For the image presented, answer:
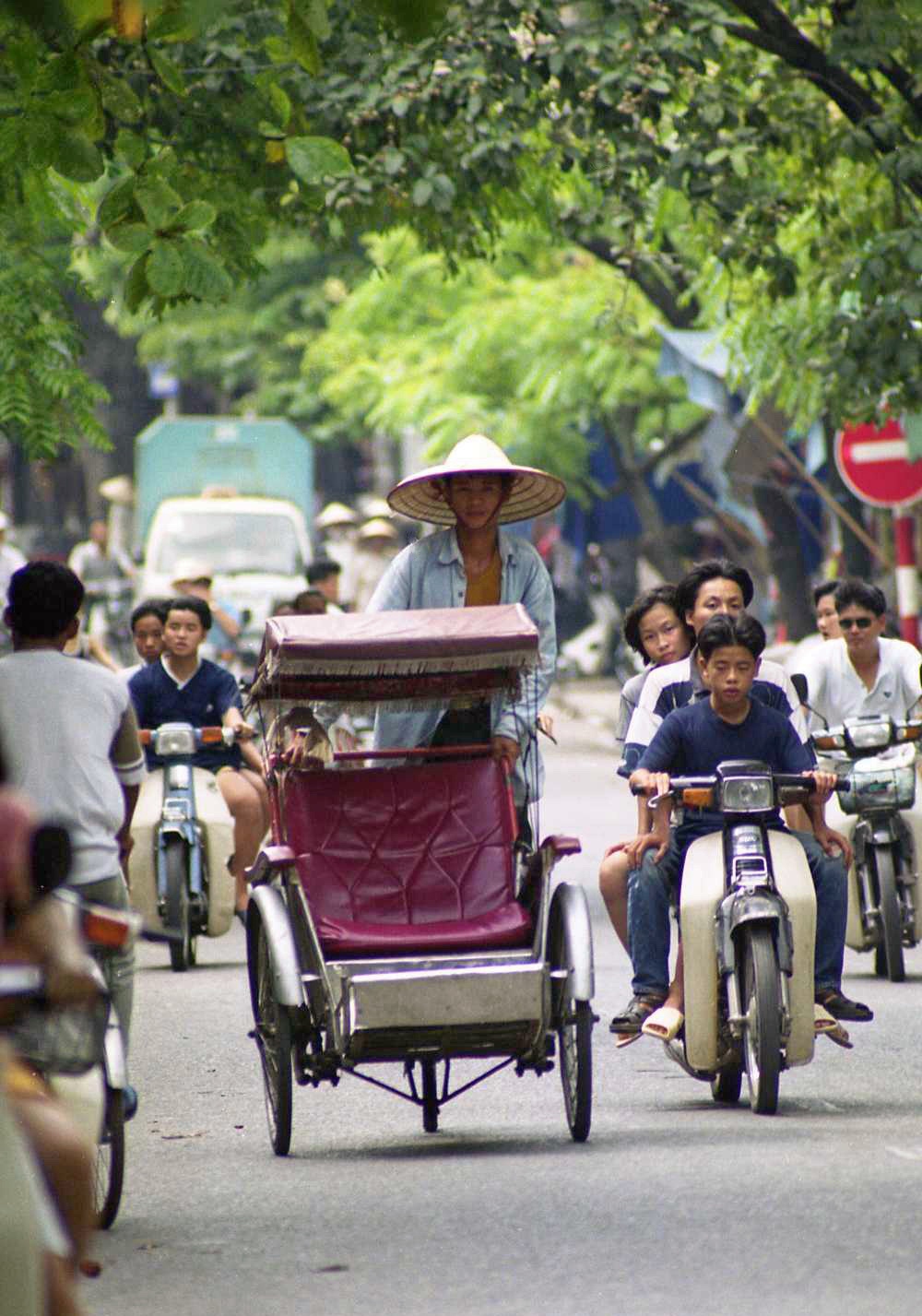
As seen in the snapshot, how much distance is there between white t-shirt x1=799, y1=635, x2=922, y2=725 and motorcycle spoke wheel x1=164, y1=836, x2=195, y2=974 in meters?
2.80

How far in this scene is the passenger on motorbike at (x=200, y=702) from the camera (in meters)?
12.7

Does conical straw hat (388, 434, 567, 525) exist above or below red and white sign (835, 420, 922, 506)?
below

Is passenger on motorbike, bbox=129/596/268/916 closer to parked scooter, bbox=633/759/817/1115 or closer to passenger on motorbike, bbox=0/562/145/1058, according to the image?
parked scooter, bbox=633/759/817/1115

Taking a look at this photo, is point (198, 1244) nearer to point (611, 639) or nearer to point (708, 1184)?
point (708, 1184)

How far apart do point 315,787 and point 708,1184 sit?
6.25 feet

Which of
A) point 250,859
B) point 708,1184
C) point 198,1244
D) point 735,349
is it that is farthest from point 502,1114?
point 735,349

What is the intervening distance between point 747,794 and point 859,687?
3591 mm

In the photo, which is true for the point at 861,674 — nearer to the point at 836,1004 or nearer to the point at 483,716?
the point at 836,1004

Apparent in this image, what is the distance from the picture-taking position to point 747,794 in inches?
322

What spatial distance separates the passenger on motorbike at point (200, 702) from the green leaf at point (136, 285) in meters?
4.58

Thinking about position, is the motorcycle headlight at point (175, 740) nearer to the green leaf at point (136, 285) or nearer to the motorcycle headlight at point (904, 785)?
the motorcycle headlight at point (904, 785)

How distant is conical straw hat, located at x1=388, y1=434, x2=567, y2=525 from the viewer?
29.2 ft

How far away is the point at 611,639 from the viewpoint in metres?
36.6

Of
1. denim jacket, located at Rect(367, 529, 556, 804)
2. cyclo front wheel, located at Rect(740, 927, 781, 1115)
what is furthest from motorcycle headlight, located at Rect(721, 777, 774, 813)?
denim jacket, located at Rect(367, 529, 556, 804)
